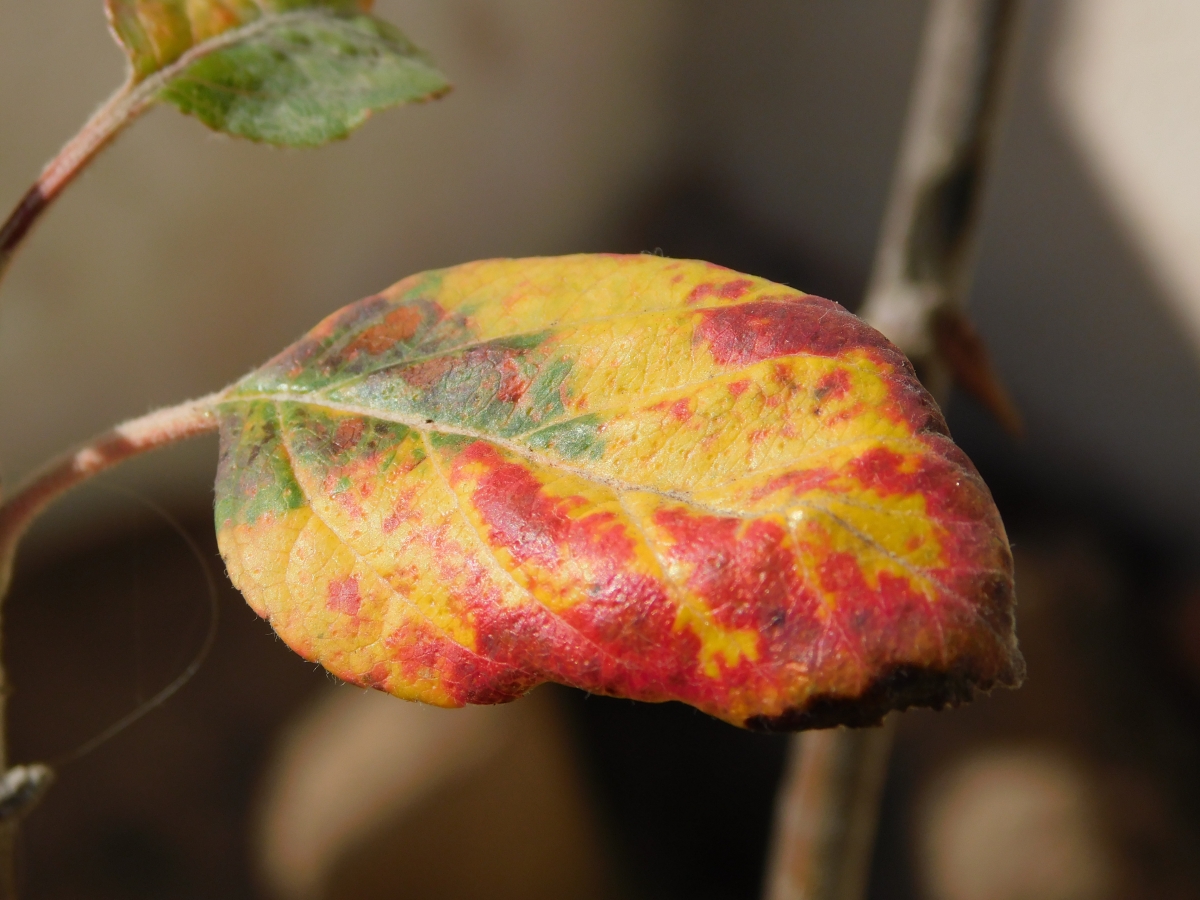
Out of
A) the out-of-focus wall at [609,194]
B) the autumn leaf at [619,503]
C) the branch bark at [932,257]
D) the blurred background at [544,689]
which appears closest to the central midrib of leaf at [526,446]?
the autumn leaf at [619,503]

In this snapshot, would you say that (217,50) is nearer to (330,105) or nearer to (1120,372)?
(330,105)

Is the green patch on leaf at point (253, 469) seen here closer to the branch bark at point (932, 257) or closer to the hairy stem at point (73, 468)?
the hairy stem at point (73, 468)

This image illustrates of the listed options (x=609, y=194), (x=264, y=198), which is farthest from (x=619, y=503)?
(x=609, y=194)

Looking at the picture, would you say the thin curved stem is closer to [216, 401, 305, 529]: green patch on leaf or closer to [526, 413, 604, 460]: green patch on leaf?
[216, 401, 305, 529]: green patch on leaf

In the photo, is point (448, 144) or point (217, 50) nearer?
point (217, 50)

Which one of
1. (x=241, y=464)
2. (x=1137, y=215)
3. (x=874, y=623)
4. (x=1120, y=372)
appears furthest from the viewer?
(x=1120, y=372)

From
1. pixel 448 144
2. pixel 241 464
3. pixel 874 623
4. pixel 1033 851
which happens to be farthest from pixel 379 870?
pixel 448 144

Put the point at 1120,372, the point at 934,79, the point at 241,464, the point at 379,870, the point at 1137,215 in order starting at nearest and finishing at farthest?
the point at 241,464
the point at 934,79
the point at 379,870
the point at 1137,215
the point at 1120,372
